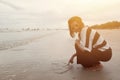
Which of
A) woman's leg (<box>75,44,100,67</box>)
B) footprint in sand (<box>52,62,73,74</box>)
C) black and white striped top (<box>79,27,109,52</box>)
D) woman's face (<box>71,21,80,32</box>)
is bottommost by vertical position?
footprint in sand (<box>52,62,73,74</box>)

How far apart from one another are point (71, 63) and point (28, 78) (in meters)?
1.90

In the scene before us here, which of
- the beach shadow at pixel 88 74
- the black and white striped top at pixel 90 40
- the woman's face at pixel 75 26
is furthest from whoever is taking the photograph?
the woman's face at pixel 75 26

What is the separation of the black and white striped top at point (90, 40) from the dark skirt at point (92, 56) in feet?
0.37

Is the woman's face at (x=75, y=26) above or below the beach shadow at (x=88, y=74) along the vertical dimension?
above

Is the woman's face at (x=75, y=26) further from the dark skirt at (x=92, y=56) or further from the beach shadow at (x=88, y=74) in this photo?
the beach shadow at (x=88, y=74)

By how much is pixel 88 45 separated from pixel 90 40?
0.14 meters

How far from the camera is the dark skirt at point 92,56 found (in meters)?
6.72

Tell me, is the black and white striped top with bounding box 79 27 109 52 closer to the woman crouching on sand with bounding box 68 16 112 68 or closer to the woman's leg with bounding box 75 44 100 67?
the woman crouching on sand with bounding box 68 16 112 68

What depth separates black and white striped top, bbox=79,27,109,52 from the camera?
21.2 feet

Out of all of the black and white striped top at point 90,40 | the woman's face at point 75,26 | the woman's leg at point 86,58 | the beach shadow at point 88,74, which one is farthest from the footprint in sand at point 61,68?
the woman's face at point 75,26

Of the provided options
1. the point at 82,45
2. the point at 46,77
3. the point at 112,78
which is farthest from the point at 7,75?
the point at 112,78

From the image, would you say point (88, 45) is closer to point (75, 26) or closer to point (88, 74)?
point (75, 26)

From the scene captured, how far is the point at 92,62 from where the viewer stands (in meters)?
6.86

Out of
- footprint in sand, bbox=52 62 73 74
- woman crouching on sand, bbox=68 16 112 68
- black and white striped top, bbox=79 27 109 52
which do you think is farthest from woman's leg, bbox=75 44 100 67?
footprint in sand, bbox=52 62 73 74
